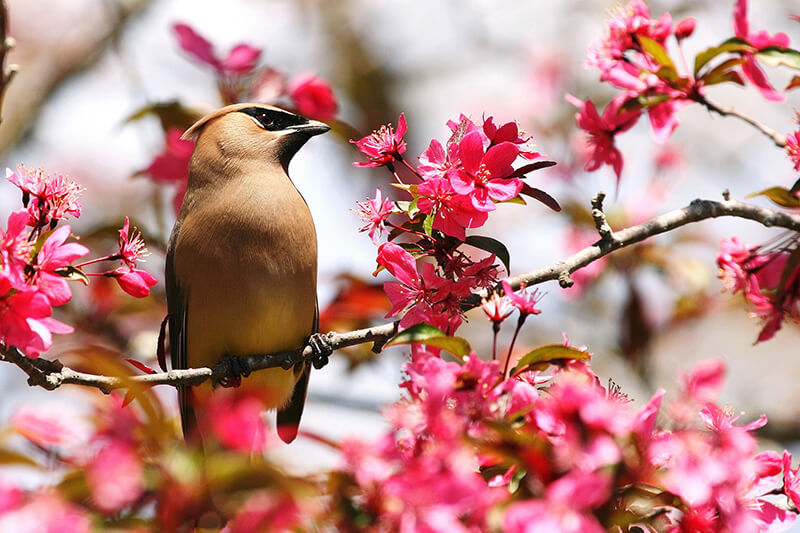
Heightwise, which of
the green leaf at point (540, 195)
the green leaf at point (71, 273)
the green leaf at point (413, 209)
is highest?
the green leaf at point (540, 195)

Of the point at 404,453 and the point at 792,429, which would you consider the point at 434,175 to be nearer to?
the point at 404,453

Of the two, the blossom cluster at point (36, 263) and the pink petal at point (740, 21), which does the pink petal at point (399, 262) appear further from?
the pink petal at point (740, 21)

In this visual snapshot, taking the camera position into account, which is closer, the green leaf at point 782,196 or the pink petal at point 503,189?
the pink petal at point 503,189

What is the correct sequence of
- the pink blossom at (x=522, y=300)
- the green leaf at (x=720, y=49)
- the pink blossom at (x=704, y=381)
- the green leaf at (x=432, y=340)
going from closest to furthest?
the pink blossom at (x=704, y=381), the green leaf at (x=432, y=340), the pink blossom at (x=522, y=300), the green leaf at (x=720, y=49)

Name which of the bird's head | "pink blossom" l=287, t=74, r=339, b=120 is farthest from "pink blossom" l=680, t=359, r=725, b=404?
"pink blossom" l=287, t=74, r=339, b=120

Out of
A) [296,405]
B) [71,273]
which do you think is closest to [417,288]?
[71,273]

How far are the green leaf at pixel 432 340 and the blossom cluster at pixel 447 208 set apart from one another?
345 millimetres

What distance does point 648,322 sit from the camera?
5328 mm

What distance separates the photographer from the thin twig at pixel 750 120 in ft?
9.29

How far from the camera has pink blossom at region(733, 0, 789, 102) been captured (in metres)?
2.96

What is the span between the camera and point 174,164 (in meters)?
4.68

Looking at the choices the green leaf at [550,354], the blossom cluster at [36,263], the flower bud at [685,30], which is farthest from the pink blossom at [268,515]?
the flower bud at [685,30]

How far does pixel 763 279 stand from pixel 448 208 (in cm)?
101

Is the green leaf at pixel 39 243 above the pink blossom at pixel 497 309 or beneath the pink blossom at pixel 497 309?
above
